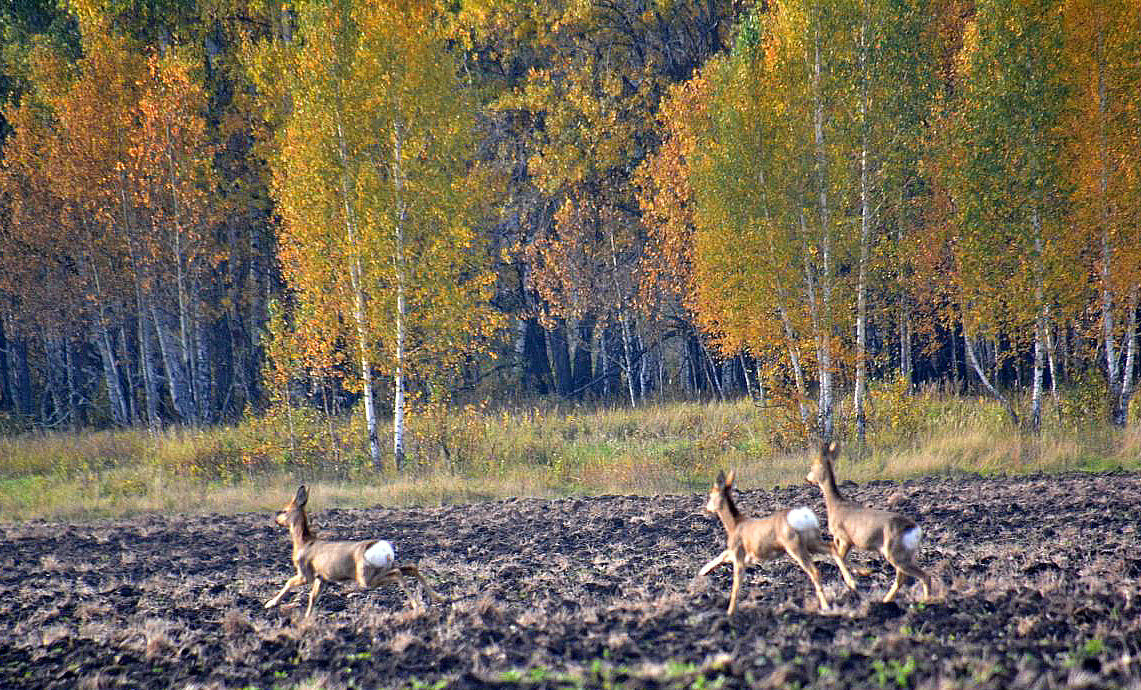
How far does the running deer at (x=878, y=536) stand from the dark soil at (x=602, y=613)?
0.28m

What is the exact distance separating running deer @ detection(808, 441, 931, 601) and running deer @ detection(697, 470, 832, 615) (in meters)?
0.31

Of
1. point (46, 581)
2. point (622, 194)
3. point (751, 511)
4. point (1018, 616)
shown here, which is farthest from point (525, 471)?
point (622, 194)

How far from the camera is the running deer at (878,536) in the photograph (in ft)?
24.7

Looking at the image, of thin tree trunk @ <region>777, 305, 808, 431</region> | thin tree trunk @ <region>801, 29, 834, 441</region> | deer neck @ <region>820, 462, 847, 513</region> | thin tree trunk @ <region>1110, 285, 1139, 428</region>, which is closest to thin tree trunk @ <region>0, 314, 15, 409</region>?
thin tree trunk @ <region>777, 305, 808, 431</region>

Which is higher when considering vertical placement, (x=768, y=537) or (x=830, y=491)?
(x=830, y=491)

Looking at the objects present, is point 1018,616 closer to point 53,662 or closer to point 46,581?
point 53,662

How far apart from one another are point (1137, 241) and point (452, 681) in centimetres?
2026

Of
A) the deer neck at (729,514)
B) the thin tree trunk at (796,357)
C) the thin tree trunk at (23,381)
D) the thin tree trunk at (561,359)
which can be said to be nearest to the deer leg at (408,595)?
the deer neck at (729,514)

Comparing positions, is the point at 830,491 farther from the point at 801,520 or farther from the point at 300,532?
the point at 300,532

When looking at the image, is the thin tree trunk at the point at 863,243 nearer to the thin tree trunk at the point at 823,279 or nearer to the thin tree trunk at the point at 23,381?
the thin tree trunk at the point at 823,279

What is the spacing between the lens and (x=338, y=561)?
8.50 meters

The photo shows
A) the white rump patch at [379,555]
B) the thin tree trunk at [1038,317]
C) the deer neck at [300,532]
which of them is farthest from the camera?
the thin tree trunk at [1038,317]

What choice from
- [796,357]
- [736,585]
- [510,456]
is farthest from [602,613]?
[796,357]

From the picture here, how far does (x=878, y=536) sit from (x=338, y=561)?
452 cm
